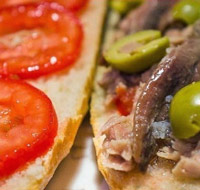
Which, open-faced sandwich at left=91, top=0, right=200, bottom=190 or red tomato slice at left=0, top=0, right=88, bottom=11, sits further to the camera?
red tomato slice at left=0, top=0, right=88, bottom=11

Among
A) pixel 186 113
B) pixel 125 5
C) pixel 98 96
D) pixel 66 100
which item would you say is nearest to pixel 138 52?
pixel 98 96

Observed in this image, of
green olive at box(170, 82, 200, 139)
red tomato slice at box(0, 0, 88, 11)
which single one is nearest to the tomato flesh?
green olive at box(170, 82, 200, 139)

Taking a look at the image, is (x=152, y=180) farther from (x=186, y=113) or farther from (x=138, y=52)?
(x=138, y=52)

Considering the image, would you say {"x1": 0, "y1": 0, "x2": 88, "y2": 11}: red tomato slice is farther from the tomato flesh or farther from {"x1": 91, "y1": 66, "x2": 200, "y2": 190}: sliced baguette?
{"x1": 91, "y1": 66, "x2": 200, "y2": 190}: sliced baguette

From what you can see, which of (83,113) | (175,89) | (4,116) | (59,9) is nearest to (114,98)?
(83,113)

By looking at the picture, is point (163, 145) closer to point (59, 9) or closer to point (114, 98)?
point (114, 98)

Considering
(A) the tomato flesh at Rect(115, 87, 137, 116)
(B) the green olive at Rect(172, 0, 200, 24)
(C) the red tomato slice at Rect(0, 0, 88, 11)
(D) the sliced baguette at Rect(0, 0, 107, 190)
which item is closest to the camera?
(D) the sliced baguette at Rect(0, 0, 107, 190)

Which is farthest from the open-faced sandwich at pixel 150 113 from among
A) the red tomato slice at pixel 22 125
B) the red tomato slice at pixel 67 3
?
the red tomato slice at pixel 67 3
